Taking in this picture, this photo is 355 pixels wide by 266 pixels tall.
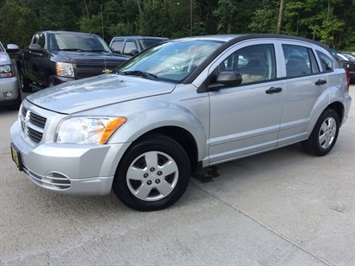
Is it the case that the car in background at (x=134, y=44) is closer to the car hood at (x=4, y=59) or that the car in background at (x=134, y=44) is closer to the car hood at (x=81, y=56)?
the car hood at (x=81, y=56)

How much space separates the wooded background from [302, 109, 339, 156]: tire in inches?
866

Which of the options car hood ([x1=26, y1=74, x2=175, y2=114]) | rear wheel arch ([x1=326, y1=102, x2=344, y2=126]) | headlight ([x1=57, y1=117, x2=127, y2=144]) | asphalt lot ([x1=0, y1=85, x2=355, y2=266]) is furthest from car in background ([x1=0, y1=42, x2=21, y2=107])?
rear wheel arch ([x1=326, y1=102, x2=344, y2=126])

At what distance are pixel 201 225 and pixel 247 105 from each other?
144 cm

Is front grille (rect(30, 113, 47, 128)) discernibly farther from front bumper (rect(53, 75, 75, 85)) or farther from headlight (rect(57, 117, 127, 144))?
front bumper (rect(53, 75, 75, 85))

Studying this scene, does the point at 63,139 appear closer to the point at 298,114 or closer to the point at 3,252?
the point at 3,252

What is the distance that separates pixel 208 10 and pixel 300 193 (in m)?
48.6

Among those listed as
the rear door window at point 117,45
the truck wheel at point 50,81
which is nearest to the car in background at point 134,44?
the rear door window at point 117,45

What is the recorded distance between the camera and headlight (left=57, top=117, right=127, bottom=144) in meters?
2.99

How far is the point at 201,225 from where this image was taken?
3.18m

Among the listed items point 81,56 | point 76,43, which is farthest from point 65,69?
point 76,43

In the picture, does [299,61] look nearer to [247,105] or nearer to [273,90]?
[273,90]

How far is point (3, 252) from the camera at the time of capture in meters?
2.73

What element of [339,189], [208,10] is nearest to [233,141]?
[339,189]

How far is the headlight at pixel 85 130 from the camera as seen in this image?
299cm
